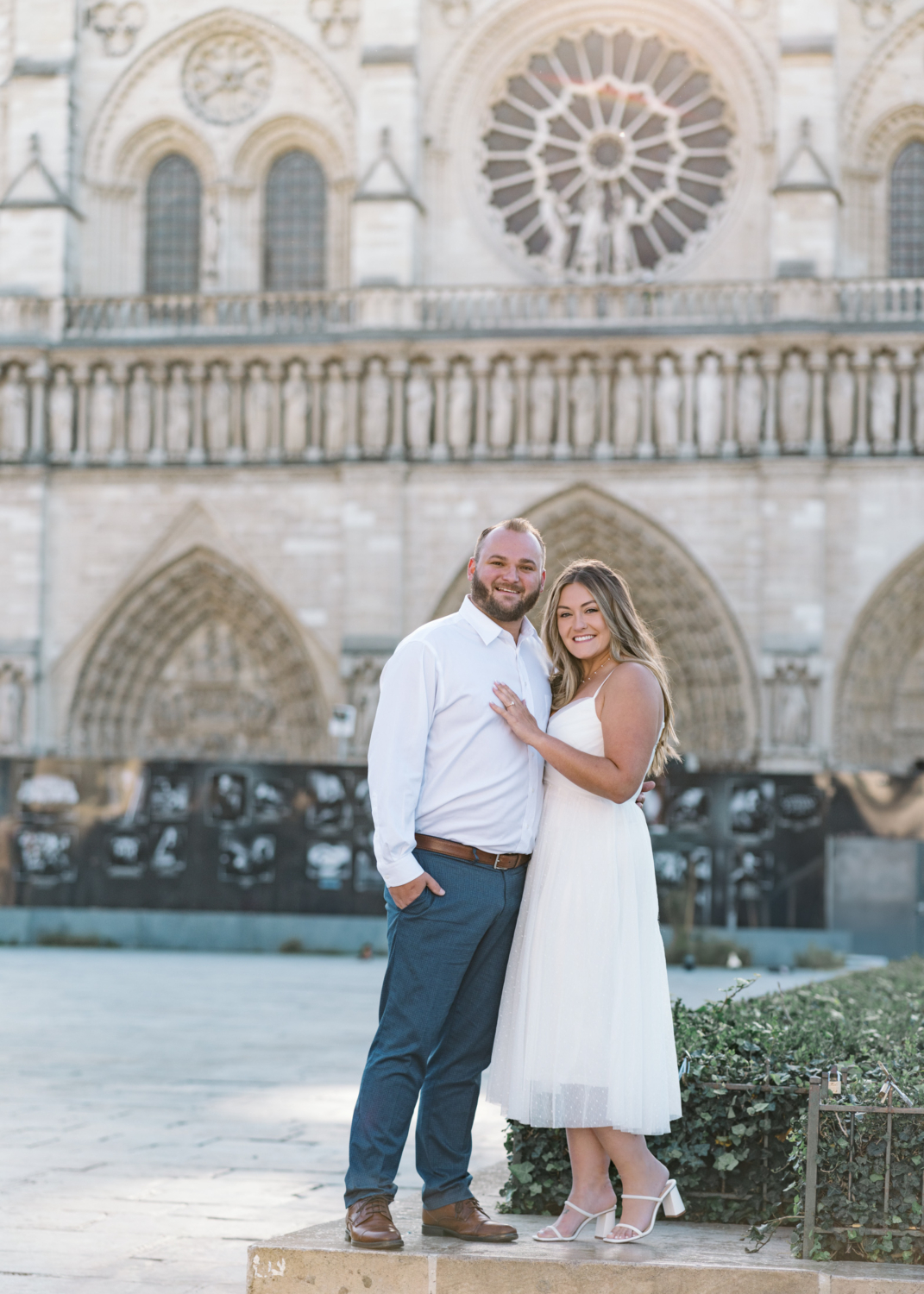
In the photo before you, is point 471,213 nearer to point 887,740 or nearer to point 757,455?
point 757,455

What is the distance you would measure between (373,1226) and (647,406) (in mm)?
18662

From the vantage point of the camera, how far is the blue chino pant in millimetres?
4230

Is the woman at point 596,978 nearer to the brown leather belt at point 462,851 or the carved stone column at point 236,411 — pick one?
the brown leather belt at point 462,851

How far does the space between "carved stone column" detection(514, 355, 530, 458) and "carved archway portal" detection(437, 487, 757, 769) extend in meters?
0.78

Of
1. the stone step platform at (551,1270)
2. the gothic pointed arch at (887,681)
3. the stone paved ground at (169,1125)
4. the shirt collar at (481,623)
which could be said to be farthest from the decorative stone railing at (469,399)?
the stone step platform at (551,1270)

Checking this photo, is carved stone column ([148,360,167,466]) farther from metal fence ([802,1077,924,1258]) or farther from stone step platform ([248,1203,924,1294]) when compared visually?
metal fence ([802,1077,924,1258])

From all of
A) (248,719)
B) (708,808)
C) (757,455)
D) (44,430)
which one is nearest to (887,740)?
(757,455)

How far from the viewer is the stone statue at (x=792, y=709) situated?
20.9 metres

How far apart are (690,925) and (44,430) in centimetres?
1205

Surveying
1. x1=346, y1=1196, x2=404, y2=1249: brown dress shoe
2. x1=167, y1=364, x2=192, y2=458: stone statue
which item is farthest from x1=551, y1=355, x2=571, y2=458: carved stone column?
x1=346, y1=1196, x2=404, y2=1249: brown dress shoe

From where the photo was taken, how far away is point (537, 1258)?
4.02 m

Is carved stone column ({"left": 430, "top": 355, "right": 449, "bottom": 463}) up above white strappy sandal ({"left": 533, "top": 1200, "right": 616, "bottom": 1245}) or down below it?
above

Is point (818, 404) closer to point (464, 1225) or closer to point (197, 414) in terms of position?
point (197, 414)

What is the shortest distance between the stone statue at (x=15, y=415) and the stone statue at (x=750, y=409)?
9.73 metres
